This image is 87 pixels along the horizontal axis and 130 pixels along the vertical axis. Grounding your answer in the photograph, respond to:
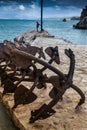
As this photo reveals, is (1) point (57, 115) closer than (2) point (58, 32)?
Yes

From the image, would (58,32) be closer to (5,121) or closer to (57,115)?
(5,121)

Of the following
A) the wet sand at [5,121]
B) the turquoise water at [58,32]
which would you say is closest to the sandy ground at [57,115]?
the wet sand at [5,121]

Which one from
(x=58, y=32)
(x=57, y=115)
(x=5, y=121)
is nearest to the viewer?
(x=57, y=115)

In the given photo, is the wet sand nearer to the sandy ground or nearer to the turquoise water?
the sandy ground

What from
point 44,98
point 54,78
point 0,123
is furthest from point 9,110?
point 54,78

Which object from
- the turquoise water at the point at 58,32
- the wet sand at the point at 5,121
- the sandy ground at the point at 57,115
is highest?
the sandy ground at the point at 57,115

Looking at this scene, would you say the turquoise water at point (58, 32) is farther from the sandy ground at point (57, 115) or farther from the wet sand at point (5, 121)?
the wet sand at point (5, 121)

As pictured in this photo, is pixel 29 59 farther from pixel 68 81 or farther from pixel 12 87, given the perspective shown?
pixel 12 87

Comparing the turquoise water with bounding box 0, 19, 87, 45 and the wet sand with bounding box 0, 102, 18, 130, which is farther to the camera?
the turquoise water with bounding box 0, 19, 87, 45

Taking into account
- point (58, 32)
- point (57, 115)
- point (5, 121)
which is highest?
point (57, 115)

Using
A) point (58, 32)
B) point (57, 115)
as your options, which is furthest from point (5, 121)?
point (58, 32)

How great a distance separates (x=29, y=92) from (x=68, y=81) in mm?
486

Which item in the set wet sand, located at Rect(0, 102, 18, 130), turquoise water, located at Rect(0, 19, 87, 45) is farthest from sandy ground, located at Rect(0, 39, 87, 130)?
turquoise water, located at Rect(0, 19, 87, 45)

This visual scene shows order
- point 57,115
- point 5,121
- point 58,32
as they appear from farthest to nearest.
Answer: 1. point 58,32
2. point 5,121
3. point 57,115
